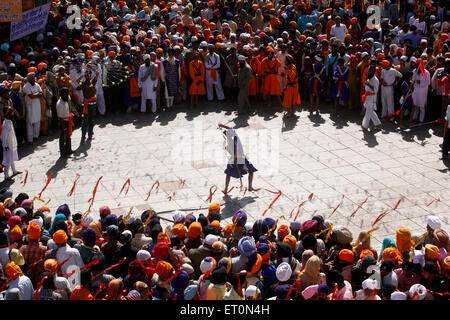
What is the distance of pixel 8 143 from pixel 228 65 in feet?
19.5

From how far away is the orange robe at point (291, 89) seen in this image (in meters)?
15.4

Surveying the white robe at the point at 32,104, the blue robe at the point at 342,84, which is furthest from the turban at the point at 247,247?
→ the blue robe at the point at 342,84

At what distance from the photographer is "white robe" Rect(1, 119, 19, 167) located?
12.3 meters

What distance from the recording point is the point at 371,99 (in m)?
14.6

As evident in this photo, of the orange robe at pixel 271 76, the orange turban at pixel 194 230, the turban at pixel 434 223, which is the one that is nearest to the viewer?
the orange turban at pixel 194 230

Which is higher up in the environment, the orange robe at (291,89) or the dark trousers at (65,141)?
the orange robe at (291,89)

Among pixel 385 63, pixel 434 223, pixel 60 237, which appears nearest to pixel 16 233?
pixel 60 237

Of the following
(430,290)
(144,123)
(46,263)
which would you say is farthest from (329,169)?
(46,263)

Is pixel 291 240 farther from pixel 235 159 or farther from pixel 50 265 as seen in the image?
pixel 235 159

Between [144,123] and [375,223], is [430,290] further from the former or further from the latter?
[144,123]

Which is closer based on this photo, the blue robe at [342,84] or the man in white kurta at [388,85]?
the man in white kurta at [388,85]

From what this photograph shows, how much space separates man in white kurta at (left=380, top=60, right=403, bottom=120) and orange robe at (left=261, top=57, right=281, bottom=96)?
244 cm

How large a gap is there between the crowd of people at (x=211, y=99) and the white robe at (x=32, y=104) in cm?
3

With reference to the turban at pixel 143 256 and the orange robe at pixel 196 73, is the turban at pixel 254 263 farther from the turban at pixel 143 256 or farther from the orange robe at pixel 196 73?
the orange robe at pixel 196 73
